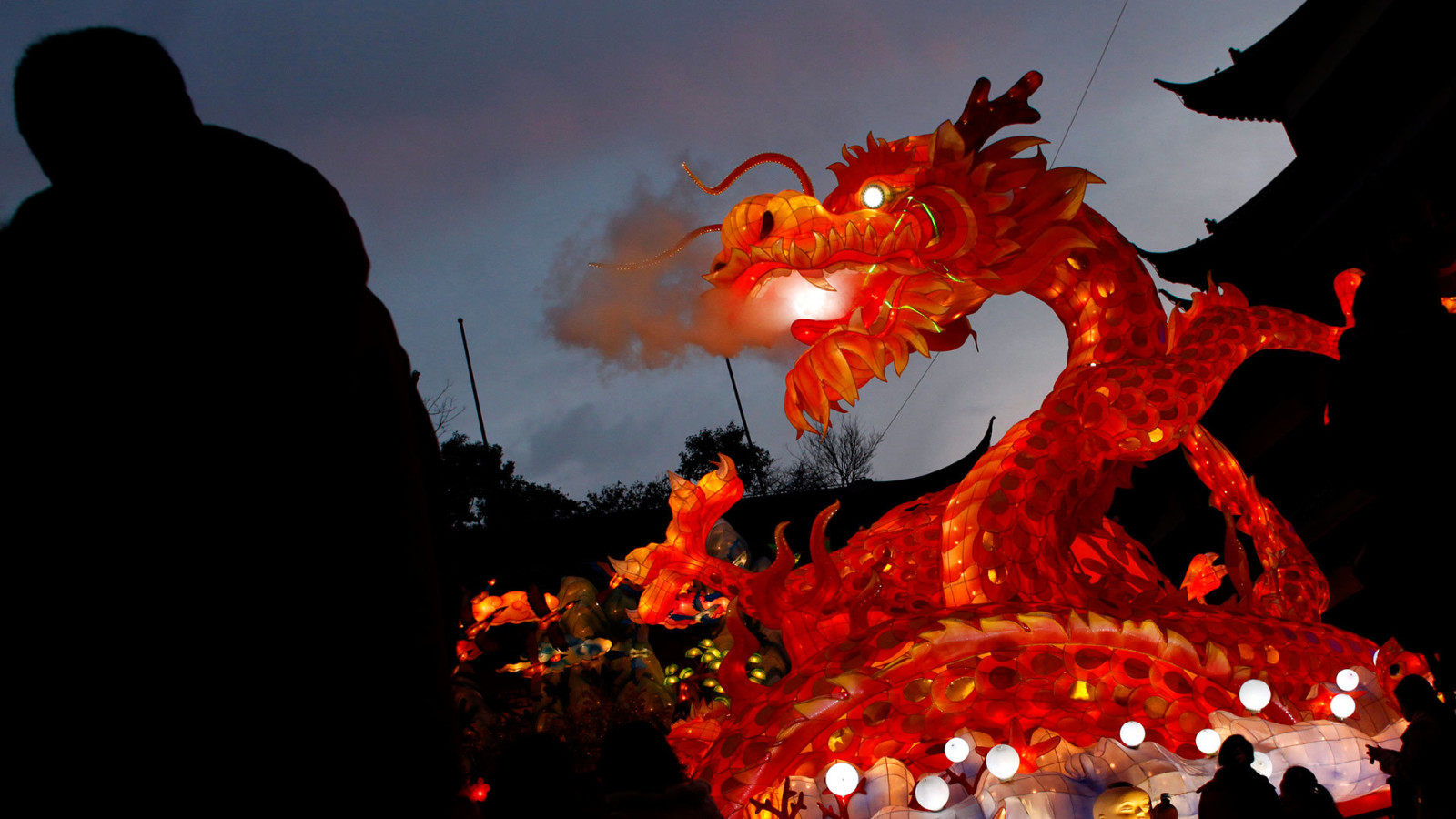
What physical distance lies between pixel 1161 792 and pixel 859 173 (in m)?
1.75

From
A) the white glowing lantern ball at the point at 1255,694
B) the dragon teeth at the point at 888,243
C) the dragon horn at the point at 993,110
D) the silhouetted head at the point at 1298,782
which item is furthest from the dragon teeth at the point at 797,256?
the silhouetted head at the point at 1298,782

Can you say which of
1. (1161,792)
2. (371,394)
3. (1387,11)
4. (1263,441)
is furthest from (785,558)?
(1263,441)

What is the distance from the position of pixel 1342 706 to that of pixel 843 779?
1.21 meters

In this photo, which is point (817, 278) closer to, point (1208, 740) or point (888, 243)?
point (888, 243)

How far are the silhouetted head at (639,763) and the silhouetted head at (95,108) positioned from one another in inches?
37.3

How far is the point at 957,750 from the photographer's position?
2035 mm

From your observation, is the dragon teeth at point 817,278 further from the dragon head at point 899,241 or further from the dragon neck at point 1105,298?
the dragon neck at point 1105,298

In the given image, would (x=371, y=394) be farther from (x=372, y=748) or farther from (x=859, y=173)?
(x=859, y=173)

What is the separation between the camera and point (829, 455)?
16.3m

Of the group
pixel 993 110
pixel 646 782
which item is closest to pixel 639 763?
pixel 646 782

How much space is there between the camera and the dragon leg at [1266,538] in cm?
264

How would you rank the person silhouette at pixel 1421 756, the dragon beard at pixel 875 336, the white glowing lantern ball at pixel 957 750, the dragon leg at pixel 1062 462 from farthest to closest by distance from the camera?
the dragon beard at pixel 875 336 → the dragon leg at pixel 1062 462 → the white glowing lantern ball at pixel 957 750 → the person silhouette at pixel 1421 756

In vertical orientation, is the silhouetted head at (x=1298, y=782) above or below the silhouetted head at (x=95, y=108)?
below

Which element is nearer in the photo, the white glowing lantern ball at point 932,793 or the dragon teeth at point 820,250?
the white glowing lantern ball at point 932,793
